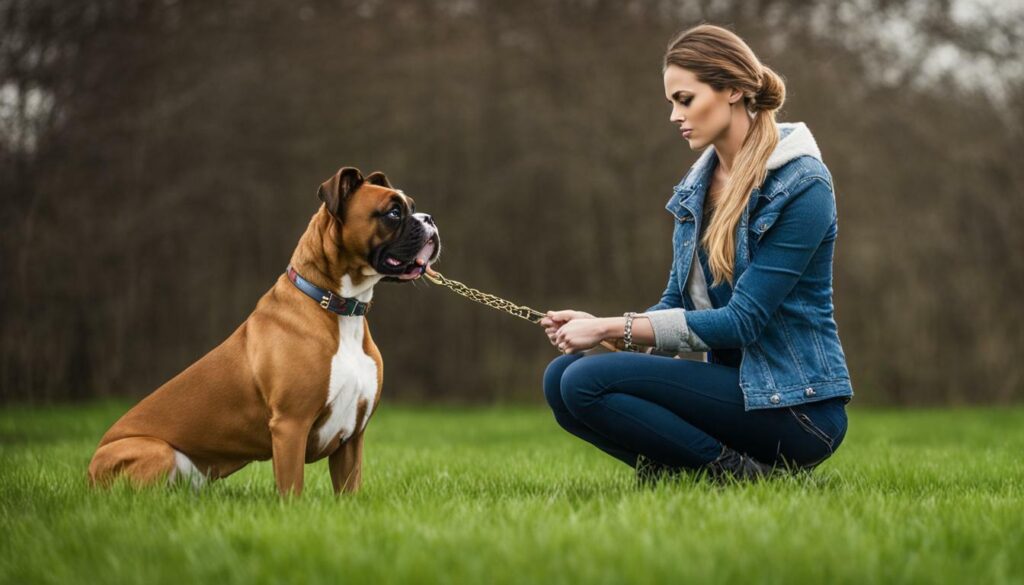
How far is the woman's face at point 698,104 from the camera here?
399 cm

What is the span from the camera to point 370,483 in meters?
4.68

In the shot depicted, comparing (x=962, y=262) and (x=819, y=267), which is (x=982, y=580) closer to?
(x=819, y=267)

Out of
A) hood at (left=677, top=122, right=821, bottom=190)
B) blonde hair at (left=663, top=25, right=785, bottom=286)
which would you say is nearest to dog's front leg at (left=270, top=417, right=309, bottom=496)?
blonde hair at (left=663, top=25, right=785, bottom=286)

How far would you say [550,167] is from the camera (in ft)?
38.8

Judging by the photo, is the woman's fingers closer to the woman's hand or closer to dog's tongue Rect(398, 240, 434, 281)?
the woman's hand

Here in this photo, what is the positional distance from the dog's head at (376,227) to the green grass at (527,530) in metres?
0.88

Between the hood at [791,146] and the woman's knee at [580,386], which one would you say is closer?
the hood at [791,146]

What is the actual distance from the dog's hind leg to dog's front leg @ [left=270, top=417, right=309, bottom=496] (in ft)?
1.46

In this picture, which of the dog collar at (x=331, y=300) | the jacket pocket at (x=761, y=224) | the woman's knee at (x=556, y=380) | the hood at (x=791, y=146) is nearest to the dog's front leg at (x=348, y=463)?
the dog collar at (x=331, y=300)

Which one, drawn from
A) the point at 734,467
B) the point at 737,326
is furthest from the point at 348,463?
the point at 737,326

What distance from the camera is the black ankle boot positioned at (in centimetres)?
401

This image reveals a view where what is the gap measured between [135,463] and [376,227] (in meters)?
1.25

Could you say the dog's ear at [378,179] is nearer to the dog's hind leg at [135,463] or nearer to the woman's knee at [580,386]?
the woman's knee at [580,386]

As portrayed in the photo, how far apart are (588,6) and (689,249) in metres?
8.40
